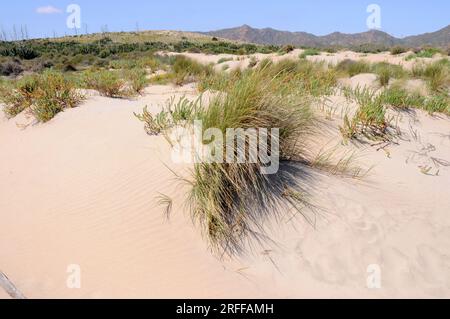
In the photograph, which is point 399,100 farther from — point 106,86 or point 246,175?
point 106,86

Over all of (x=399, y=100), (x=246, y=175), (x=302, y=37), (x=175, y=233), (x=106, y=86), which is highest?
(x=302, y=37)

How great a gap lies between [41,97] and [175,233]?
415 cm

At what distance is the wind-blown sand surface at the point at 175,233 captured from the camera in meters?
2.93

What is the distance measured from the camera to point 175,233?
10.9 feet

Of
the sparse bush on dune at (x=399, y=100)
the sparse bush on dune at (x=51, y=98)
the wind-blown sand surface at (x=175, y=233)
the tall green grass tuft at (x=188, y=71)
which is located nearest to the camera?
the wind-blown sand surface at (x=175, y=233)

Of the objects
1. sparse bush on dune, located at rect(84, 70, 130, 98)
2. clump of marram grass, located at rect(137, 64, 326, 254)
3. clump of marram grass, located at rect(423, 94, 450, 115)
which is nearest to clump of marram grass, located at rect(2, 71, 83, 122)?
sparse bush on dune, located at rect(84, 70, 130, 98)

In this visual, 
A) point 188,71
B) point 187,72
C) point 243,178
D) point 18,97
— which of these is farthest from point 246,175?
point 188,71

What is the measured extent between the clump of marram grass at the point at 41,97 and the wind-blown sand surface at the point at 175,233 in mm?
1296

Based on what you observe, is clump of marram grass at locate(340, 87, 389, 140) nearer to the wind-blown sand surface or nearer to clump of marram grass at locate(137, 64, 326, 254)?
the wind-blown sand surface

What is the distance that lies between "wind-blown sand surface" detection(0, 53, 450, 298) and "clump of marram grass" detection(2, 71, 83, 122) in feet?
4.25

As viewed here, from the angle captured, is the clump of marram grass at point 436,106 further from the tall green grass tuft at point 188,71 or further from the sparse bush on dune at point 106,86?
the sparse bush on dune at point 106,86

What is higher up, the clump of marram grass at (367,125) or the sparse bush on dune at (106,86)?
the sparse bush on dune at (106,86)

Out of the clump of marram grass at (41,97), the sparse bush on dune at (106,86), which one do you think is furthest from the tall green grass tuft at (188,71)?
the clump of marram grass at (41,97)
